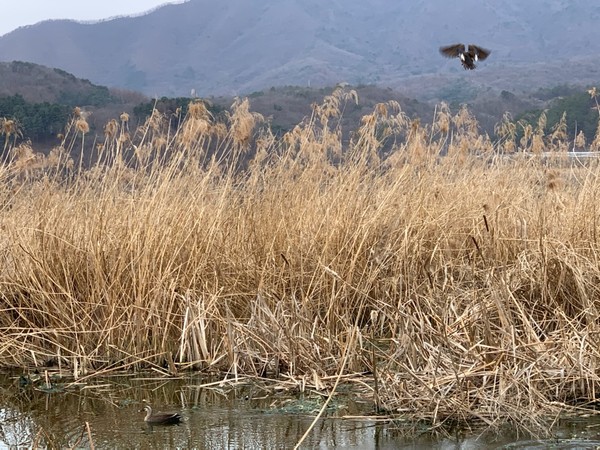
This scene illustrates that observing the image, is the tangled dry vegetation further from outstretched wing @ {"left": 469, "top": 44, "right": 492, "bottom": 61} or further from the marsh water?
outstretched wing @ {"left": 469, "top": 44, "right": 492, "bottom": 61}

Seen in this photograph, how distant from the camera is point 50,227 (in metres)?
5.20

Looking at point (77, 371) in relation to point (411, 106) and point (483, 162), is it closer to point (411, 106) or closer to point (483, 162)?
point (483, 162)

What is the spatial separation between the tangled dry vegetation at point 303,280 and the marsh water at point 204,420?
6.5 inches

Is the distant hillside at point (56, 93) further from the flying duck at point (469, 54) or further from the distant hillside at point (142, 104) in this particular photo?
the flying duck at point (469, 54)

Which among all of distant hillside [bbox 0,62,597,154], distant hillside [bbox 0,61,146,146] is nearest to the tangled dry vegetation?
distant hillside [bbox 0,62,597,154]

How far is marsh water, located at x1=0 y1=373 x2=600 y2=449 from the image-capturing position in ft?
10.9

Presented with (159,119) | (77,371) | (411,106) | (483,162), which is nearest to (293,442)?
(77,371)

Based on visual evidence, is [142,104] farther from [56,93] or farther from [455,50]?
[455,50]

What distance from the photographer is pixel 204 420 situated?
12.1ft

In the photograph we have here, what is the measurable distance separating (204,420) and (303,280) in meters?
1.57

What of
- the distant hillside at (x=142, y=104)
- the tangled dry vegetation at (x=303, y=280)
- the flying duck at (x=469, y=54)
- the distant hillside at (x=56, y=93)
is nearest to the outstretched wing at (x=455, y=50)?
the flying duck at (x=469, y=54)

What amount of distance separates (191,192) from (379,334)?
1.46 m

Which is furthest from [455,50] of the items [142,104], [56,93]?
[56,93]

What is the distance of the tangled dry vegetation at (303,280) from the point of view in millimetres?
3949
